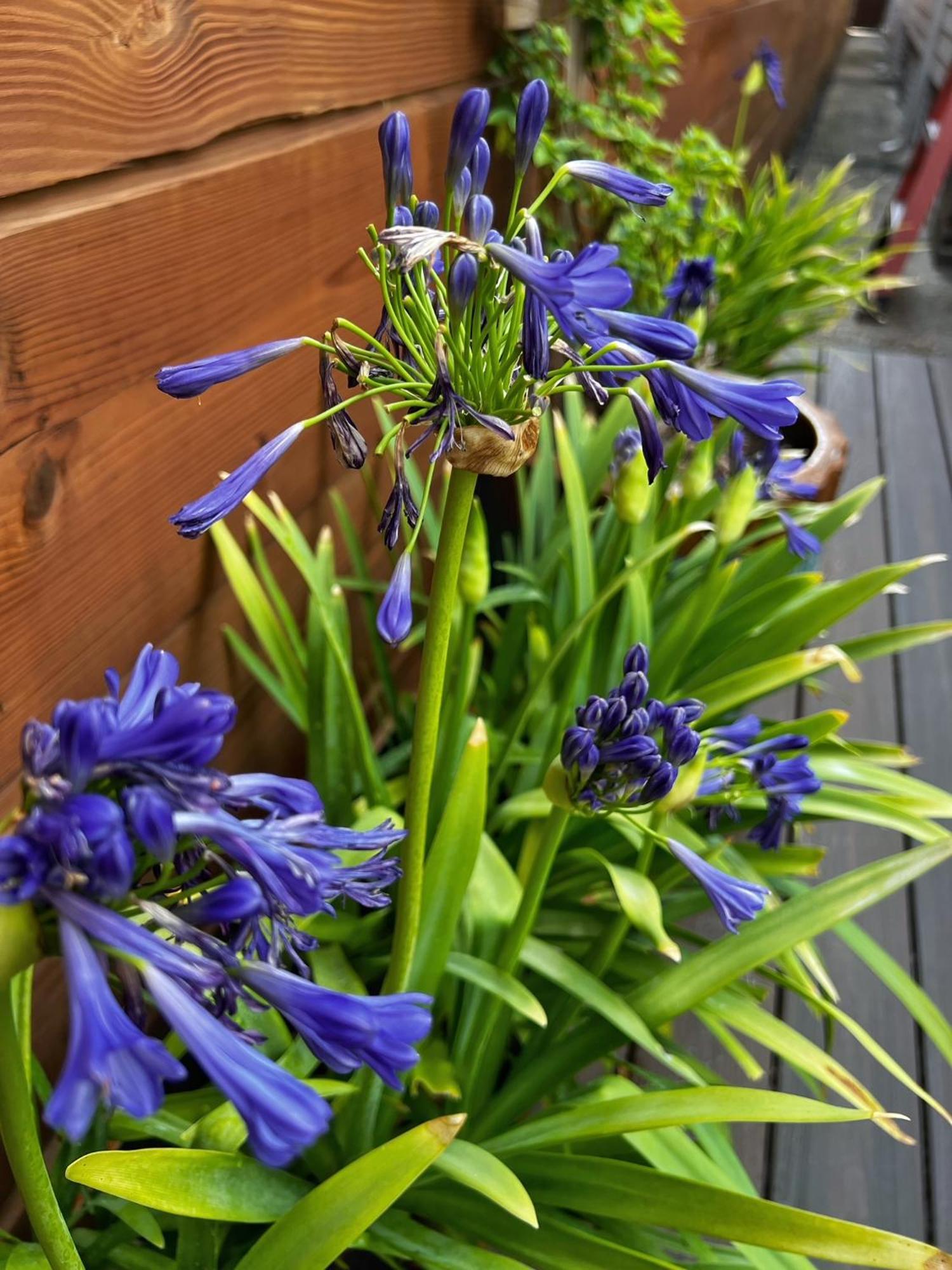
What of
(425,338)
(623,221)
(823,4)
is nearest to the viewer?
(425,338)

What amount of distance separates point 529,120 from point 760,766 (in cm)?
57

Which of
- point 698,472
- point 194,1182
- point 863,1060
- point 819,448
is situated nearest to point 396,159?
point 194,1182

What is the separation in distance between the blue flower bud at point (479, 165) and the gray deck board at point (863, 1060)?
1.09m

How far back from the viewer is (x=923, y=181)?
359cm

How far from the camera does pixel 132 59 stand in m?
0.72

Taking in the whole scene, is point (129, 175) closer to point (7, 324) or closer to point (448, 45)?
point (7, 324)

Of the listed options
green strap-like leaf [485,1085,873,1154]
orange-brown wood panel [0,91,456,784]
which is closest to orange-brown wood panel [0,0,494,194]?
orange-brown wood panel [0,91,456,784]

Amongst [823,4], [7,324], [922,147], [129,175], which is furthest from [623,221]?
[823,4]

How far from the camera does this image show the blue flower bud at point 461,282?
0.41 metres

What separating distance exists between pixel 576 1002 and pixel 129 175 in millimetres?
850

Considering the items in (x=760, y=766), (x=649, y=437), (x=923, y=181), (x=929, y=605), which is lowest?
(x=929, y=605)

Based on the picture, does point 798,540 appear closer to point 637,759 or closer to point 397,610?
point 637,759

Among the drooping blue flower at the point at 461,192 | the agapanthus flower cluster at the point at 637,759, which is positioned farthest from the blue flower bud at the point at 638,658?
the drooping blue flower at the point at 461,192

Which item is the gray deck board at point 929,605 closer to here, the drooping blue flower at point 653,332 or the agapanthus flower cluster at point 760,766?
the agapanthus flower cluster at point 760,766
